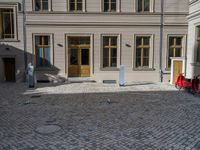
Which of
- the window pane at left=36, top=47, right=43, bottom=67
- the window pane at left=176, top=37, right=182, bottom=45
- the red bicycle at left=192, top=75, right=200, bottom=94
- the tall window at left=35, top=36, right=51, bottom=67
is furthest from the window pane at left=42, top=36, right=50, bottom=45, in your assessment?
the red bicycle at left=192, top=75, right=200, bottom=94

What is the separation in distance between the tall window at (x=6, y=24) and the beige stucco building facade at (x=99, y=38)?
0.50 metres

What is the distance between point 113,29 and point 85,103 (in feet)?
24.4

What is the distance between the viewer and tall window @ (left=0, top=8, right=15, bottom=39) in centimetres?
1443

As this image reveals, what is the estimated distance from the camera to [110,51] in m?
14.9

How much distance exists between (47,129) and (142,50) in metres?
10.7

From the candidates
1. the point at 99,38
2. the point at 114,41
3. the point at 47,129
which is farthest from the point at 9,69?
the point at 47,129

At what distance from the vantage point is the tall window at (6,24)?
14.4 m

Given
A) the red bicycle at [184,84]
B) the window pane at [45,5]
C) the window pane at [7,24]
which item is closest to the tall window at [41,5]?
the window pane at [45,5]

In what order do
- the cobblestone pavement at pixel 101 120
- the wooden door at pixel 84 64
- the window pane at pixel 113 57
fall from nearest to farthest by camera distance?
the cobblestone pavement at pixel 101 120 → the window pane at pixel 113 57 → the wooden door at pixel 84 64

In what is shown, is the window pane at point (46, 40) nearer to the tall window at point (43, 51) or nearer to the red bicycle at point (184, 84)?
the tall window at point (43, 51)

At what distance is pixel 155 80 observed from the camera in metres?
15.1

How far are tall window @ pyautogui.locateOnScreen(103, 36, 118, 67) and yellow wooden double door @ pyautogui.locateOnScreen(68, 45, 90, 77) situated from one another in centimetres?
125

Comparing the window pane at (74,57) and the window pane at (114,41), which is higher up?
the window pane at (114,41)

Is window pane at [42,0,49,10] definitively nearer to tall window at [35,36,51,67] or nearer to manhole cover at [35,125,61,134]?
tall window at [35,36,51,67]
